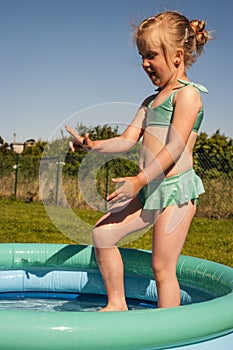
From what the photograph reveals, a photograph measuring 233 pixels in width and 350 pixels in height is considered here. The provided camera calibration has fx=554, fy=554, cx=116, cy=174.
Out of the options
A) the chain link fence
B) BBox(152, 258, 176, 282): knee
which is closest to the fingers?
the chain link fence

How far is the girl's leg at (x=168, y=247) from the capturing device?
8.55 feet

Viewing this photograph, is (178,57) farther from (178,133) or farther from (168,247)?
(168,247)

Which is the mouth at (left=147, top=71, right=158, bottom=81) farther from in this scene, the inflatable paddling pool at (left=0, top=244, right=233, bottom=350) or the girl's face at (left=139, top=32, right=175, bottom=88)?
the inflatable paddling pool at (left=0, top=244, right=233, bottom=350)

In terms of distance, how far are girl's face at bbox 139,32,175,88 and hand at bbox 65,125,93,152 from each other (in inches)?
17.9

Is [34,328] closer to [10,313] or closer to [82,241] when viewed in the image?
[10,313]

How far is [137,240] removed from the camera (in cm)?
706

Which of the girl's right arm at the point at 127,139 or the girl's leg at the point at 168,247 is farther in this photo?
the girl's right arm at the point at 127,139

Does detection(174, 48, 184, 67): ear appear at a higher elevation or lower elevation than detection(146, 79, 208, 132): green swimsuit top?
higher

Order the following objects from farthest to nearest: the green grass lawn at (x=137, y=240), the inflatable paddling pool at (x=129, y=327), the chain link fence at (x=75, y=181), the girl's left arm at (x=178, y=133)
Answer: the green grass lawn at (x=137, y=240), the chain link fence at (x=75, y=181), the girl's left arm at (x=178, y=133), the inflatable paddling pool at (x=129, y=327)

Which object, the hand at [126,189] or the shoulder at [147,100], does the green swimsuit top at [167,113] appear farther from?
the hand at [126,189]

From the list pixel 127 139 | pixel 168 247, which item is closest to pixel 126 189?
pixel 168 247

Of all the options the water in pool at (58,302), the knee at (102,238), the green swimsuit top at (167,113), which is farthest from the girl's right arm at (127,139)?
the water in pool at (58,302)

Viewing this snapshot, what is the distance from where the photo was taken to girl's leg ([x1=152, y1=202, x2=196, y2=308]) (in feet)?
8.55

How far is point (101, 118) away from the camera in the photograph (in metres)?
2.87
